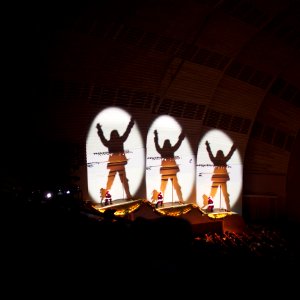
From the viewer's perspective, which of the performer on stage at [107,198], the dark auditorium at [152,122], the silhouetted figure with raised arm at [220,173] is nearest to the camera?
the dark auditorium at [152,122]

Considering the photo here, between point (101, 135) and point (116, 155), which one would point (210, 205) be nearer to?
point (116, 155)

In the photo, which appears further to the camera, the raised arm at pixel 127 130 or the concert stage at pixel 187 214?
the raised arm at pixel 127 130

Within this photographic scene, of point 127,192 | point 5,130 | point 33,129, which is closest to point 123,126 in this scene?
point 127,192

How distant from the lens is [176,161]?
1544 centimetres

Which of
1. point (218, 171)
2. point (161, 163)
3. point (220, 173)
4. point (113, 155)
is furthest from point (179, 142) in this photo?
point (113, 155)

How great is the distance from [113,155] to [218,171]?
205 inches

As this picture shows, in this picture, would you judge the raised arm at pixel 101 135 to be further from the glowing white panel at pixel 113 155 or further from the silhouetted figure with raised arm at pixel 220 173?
the silhouetted figure with raised arm at pixel 220 173

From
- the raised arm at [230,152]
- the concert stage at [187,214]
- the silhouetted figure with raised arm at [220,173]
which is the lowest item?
the concert stage at [187,214]

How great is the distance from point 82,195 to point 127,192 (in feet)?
6.83

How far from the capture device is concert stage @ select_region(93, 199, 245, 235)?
13.6 m

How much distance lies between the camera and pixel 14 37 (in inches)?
412

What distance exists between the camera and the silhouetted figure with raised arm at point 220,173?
16516 mm

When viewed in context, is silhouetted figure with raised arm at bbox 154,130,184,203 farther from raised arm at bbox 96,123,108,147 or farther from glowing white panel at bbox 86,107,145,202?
raised arm at bbox 96,123,108,147

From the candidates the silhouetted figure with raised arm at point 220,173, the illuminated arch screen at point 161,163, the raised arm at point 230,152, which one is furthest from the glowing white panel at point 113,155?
the raised arm at point 230,152
